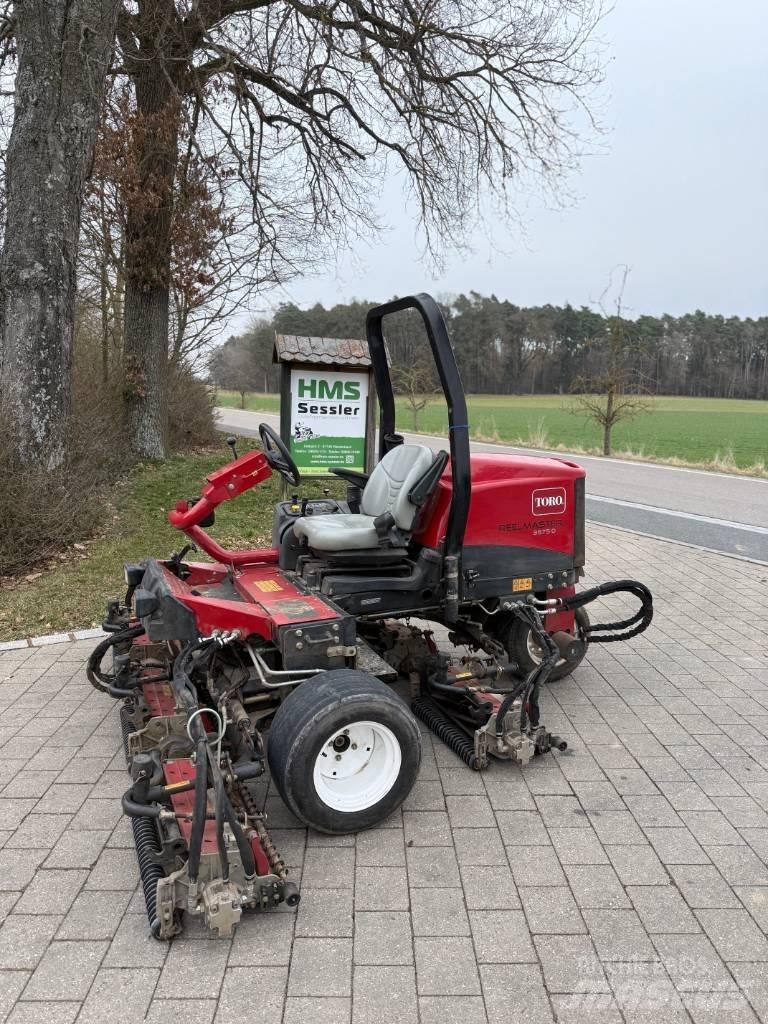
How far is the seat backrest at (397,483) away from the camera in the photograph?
12.8 feet

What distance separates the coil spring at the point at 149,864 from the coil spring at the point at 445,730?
144cm

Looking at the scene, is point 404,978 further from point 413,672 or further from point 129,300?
point 129,300

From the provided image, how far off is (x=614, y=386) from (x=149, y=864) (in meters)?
19.3

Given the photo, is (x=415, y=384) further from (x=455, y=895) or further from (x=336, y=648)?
(x=455, y=895)

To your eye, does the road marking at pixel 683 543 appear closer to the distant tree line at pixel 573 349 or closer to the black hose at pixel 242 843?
the black hose at pixel 242 843

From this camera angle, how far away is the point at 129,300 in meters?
11.2

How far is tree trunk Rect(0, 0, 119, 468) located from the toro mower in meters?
3.77

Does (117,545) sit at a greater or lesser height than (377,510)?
lesser

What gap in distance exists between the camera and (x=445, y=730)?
381cm

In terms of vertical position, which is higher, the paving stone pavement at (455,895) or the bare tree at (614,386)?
the bare tree at (614,386)

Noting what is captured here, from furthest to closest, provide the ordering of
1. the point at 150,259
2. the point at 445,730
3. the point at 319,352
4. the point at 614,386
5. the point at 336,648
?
1. the point at 614,386
2. the point at 150,259
3. the point at 319,352
4. the point at 445,730
5. the point at 336,648

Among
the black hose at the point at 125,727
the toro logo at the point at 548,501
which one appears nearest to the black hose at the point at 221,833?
the black hose at the point at 125,727

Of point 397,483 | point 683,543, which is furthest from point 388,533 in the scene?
point 683,543

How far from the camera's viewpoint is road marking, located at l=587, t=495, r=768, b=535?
10031 mm
